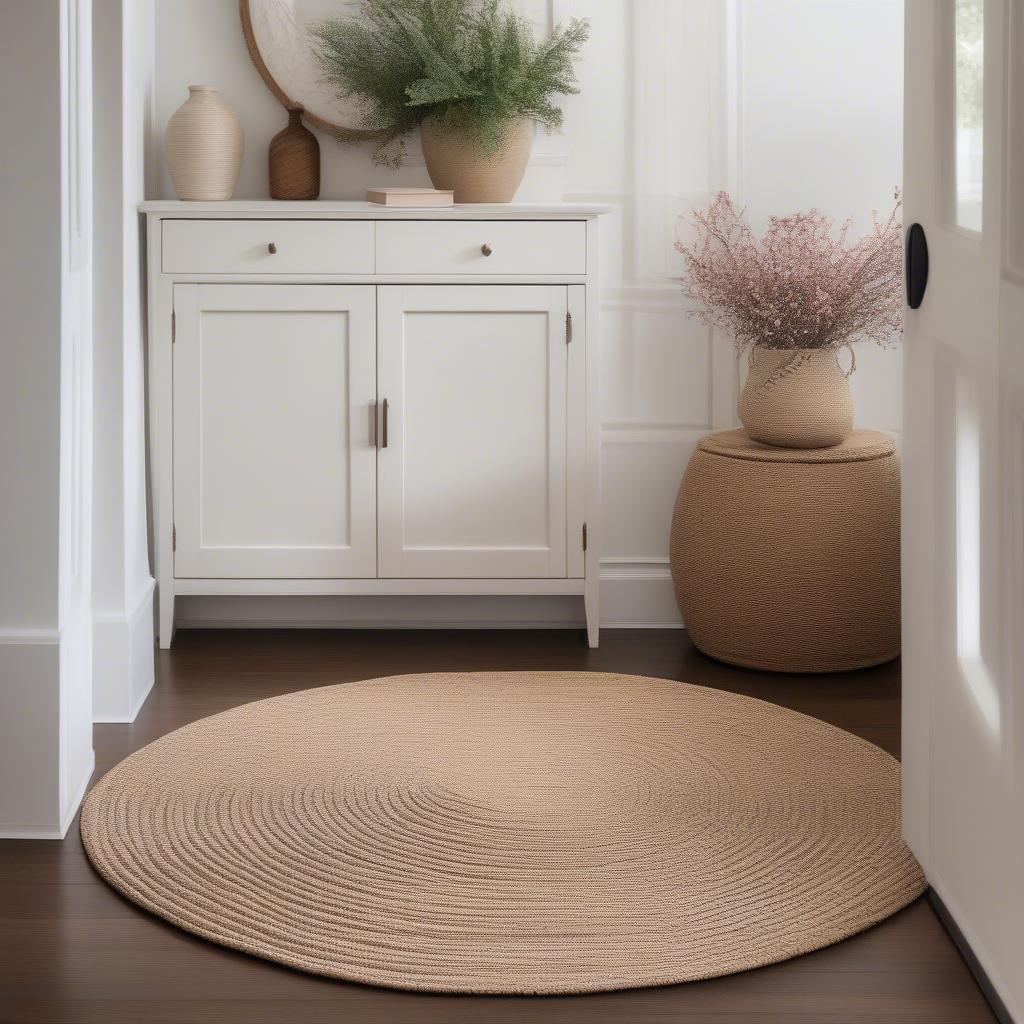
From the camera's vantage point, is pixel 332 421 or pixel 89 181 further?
pixel 332 421

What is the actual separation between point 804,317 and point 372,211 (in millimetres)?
1065

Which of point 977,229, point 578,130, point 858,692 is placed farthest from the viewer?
point 578,130

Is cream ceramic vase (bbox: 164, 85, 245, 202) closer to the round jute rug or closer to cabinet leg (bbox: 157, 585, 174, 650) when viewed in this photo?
cabinet leg (bbox: 157, 585, 174, 650)

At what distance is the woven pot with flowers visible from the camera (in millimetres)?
3438

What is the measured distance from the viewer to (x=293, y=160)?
3.75 m

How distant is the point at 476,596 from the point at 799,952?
6.69 ft

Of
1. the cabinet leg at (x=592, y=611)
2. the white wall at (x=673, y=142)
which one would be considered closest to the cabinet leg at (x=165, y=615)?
the white wall at (x=673, y=142)

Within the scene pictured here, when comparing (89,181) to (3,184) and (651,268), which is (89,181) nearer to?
(3,184)

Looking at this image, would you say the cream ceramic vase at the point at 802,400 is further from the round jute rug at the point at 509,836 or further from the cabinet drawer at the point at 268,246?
the cabinet drawer at the point at 268,246

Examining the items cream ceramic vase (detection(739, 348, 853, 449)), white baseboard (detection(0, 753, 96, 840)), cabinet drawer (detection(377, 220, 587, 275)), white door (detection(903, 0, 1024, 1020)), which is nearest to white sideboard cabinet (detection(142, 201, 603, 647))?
cabinet drawer (detection(377, 220, 587, 275))

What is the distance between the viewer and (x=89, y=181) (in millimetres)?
2738

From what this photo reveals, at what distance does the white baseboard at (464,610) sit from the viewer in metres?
3.95

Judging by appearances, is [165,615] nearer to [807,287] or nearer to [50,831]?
[50,831]

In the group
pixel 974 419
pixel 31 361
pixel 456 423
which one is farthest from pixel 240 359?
pixel 974 419
